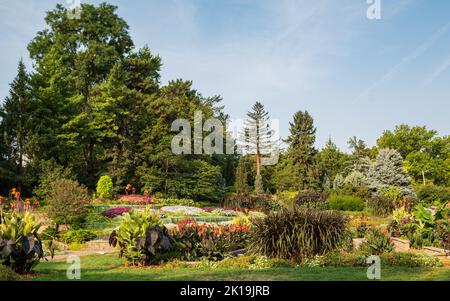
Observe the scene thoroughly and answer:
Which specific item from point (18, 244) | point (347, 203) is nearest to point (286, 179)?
point (347, 203)

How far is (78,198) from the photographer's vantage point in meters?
14.2

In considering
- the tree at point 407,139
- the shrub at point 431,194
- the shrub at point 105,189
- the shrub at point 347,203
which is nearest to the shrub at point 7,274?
the shrub at point 105,189

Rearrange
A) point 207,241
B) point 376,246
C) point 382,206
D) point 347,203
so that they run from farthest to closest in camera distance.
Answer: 1. point 347,203
2. point 382,206
3. point 207,241
4. point 376,246

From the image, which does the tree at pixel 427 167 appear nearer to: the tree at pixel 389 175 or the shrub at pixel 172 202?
the tree at pixel 389 175

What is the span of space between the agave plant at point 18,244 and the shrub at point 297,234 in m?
4.02

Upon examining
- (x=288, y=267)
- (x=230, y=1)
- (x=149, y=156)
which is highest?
(x=230, y=1)

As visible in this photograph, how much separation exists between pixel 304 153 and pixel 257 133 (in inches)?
299

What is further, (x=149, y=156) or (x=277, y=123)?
(x=277, y=123)

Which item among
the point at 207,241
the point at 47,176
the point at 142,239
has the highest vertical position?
the point at 47,176

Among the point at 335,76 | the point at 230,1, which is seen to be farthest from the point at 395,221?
the point at 230,1

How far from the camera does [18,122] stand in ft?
73.2

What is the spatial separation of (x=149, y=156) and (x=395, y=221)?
1840cm

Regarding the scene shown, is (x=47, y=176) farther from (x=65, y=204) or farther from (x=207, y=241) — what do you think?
(x=207, y=241)
